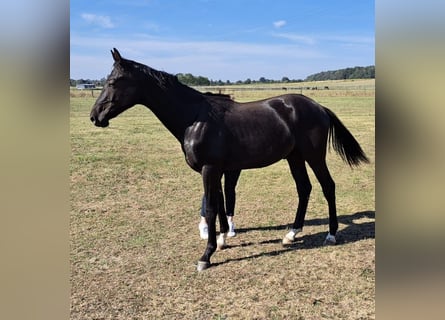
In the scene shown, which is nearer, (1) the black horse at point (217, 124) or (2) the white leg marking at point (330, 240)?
(1) the black horse at point (217, 124)

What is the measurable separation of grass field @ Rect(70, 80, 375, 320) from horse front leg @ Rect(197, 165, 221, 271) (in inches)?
6.3

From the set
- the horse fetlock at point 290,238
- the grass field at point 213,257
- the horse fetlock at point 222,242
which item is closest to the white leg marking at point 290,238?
the horse fetlock at point 290,238

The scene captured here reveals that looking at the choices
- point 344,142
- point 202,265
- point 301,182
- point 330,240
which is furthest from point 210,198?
point 344,142

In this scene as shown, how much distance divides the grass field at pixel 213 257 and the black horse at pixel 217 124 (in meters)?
0.36

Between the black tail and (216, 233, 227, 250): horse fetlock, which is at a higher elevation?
the black tail

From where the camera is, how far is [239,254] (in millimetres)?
4266

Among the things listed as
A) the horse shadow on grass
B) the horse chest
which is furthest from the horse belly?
the horse shadow on grass

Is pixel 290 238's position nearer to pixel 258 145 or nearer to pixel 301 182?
pixel 301 182

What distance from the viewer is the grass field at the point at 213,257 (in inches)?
125

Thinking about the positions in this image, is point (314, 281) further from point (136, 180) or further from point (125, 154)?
point (125, 154)

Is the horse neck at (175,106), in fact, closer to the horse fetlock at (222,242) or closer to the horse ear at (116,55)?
the horse ear at (116,55)

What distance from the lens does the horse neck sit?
12.7ft

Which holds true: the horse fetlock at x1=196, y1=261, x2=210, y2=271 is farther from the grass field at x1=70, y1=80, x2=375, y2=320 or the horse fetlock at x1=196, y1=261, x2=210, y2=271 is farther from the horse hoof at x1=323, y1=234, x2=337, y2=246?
the horse hoof at x1=323, y1=234, x2=337, y2=246
